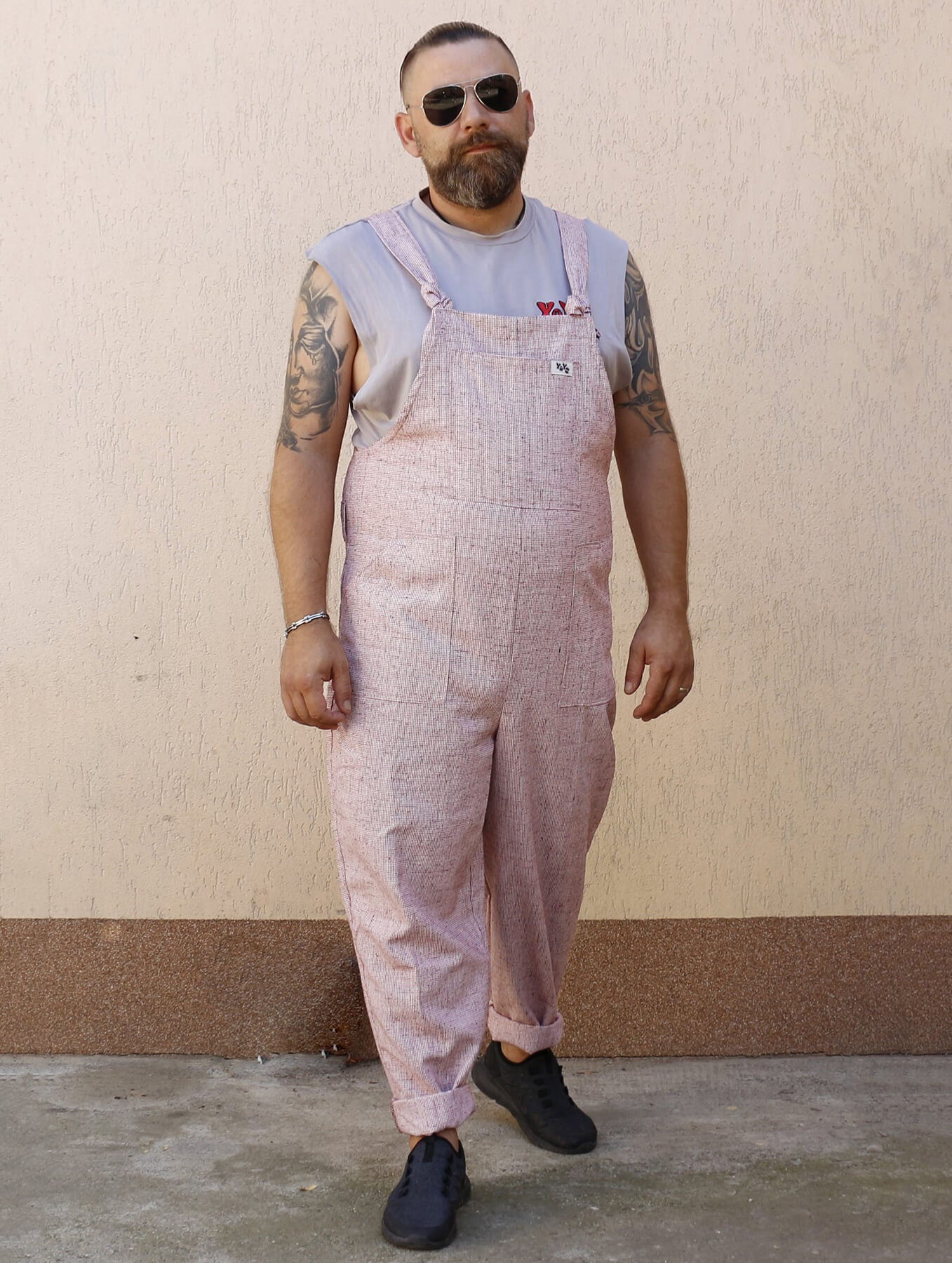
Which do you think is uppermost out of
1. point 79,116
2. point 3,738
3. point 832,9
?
point 832,9

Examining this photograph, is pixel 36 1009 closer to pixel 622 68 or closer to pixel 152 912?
pixel 152 912

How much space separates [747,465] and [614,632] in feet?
1.62

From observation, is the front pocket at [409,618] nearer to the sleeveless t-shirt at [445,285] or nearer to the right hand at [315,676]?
the right hand at [315,676]

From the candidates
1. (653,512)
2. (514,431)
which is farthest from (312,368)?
(653,512)

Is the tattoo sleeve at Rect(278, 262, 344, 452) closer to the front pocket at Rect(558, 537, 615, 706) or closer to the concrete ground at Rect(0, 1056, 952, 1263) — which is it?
the front pocket at Rect(558, 537, 615, 706)

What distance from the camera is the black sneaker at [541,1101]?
251 centimetres

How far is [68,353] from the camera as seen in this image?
2988 mm

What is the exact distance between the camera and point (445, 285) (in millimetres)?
2256

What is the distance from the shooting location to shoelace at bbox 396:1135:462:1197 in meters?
2.18

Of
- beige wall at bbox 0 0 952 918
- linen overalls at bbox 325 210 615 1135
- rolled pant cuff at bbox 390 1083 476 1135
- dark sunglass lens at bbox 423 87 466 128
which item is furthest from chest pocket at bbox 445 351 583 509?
rolled pant cuff at bbox 390 1083 476 1135

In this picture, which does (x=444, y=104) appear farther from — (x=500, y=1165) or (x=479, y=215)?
(x=500, y=1165)

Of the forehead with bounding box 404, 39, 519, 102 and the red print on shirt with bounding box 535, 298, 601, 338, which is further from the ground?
the forehead with bounding box 404, 39, 519, 102

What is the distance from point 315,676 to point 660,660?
66 centimetres

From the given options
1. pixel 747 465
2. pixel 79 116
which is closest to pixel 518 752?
pixel 747 465
